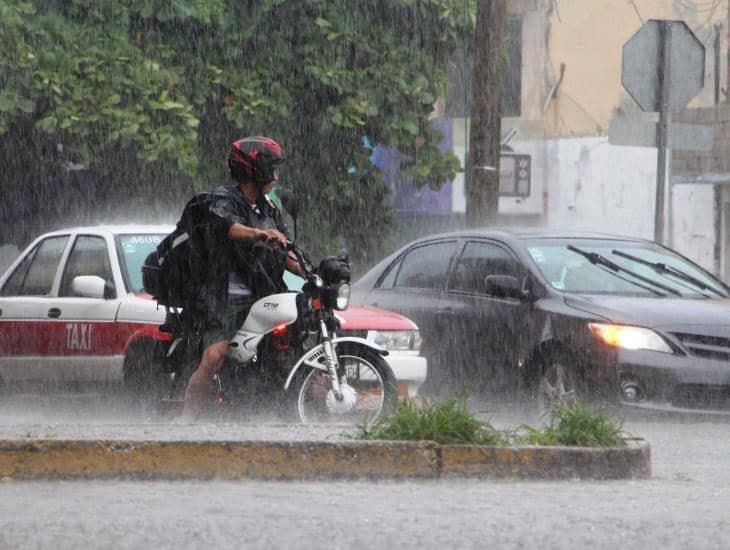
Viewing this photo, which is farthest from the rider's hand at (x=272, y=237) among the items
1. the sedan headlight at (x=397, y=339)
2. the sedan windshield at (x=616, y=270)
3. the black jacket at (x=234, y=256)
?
the sedan windshield at (x=616, y=270)

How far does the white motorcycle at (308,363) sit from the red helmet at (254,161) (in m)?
0.46

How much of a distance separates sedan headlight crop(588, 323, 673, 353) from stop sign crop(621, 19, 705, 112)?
418 centimetres

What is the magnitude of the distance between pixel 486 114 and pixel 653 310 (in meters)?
6.24

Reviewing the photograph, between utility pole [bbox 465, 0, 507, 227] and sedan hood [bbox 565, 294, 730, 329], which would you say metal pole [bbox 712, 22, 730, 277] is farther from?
sedan hood [bbox 565, 294, 730, 329]

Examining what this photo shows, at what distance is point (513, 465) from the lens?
8.17 meters

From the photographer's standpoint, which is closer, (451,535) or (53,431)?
(451,535)

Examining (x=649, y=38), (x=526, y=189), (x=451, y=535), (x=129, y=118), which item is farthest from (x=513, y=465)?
(x=526, y=189)

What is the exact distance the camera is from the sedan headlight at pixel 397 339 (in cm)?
1114

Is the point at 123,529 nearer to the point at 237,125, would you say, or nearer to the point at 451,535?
the point at 451,535

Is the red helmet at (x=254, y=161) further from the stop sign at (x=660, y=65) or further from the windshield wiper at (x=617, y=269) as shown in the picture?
the stop sign at (x=660, y=65)

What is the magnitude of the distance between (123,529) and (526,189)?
28.3 metres

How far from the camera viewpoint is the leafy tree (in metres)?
21.0

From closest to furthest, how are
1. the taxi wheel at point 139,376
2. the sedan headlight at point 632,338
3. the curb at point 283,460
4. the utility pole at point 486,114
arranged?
1. the curb at point 283,460
2. the taxi wheel at point 139,376
3. the sedan headlight at point 632,338
4. the utility pole at point 486,114

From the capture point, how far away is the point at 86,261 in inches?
491
